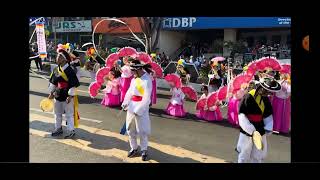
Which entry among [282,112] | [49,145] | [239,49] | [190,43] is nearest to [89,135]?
[49,145]

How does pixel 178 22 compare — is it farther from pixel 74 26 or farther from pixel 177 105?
pixel 177 105

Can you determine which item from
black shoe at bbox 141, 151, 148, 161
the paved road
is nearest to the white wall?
the paved road

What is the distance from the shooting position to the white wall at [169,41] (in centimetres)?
2149

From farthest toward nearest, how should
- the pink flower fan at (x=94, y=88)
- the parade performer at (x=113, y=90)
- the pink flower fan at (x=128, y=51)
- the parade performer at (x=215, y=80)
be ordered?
Result: the parade performer at (x=215, y=80) → the pink flower fan at (x=94, y=88) → the parade performer at (x=113, y=90) → the pink flower fan at (x=128, y=51)

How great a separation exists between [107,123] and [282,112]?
162 inches

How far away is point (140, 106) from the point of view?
5.96 meters

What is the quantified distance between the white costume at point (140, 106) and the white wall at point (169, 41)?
15467 mm

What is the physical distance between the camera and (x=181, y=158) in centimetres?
625

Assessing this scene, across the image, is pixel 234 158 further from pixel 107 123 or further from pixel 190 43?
pixel 190 43

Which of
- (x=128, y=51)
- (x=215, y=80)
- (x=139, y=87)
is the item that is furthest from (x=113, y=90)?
(x=139, y=87)

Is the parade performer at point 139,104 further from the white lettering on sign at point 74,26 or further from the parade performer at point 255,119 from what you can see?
the white lettering on sign at point 74,26

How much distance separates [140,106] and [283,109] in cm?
389

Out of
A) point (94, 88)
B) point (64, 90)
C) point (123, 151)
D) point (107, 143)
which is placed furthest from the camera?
point (94, 88)

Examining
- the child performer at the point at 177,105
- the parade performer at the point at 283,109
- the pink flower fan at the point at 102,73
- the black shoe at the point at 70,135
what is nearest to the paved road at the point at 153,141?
the black shoe at the point at 70,135
